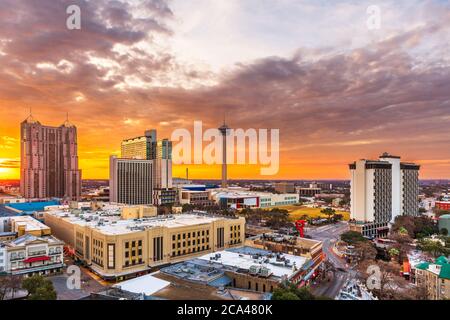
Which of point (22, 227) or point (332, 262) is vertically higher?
point (22, 227)

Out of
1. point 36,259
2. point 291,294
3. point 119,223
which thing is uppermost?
point 291,294

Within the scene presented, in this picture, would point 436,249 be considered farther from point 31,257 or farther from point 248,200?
point 248,200

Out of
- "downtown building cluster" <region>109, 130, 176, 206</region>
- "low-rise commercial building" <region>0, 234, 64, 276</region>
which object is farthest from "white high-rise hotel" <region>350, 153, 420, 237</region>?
"downtown building cluster" <region>109, 130, 176, 206</region>

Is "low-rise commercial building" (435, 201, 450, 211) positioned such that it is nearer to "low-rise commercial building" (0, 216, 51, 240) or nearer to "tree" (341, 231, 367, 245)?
"tree" (341, 231, 367, 245)

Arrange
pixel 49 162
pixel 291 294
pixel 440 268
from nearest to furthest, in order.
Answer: pixel 291 294, pixel 440 268, pixel 49 162

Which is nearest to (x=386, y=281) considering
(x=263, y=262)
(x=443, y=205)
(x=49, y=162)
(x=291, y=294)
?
(x=263, y=262)

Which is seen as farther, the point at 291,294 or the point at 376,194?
the point at 376,194
